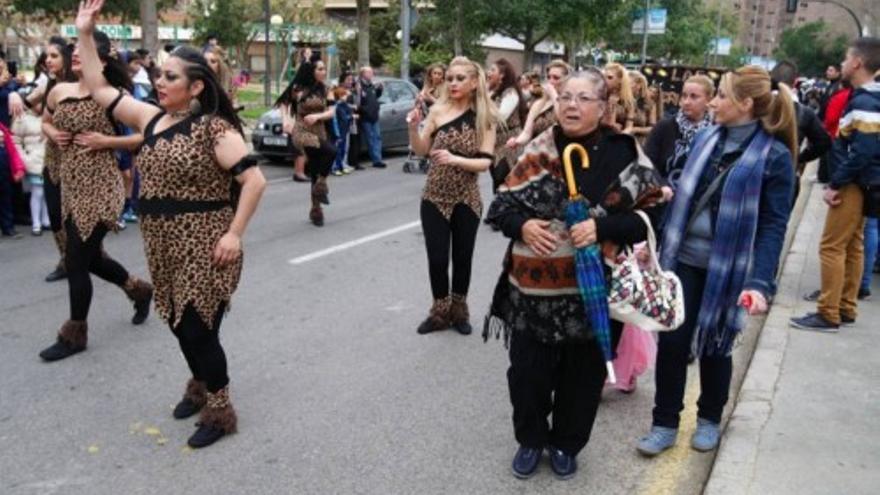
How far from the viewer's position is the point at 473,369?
4.92m

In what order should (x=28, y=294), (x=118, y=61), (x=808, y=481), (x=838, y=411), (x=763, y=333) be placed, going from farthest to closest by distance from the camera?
(x=28, y=294), (x=763, y=333), (x=118, y=61), (x=838, y=411), (x=808, y=481)

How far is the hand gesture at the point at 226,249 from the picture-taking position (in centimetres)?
356

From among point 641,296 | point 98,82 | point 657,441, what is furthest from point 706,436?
point 98,82

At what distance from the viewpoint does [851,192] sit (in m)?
5.57

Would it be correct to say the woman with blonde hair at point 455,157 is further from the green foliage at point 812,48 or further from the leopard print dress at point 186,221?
the green foliage at point 812,48

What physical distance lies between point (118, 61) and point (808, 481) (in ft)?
14.2

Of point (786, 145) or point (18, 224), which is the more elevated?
point (786, 145)

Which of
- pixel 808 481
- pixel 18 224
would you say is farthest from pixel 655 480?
pixel 18 224

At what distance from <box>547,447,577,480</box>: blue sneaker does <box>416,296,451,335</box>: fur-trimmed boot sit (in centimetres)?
207

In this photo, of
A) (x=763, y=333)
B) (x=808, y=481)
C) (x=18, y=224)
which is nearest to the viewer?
(x=808, y=481)

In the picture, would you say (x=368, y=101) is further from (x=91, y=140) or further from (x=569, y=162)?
(x=569, y=162)

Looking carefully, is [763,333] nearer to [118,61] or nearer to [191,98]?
[191,98]

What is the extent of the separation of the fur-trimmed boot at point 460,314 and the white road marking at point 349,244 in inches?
90.0

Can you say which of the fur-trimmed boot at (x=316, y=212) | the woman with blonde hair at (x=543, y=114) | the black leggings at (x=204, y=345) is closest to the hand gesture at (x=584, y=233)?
the black leggings at (x=204, y=345)
